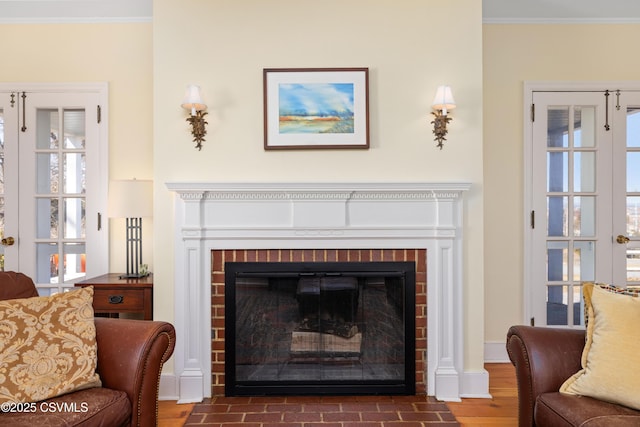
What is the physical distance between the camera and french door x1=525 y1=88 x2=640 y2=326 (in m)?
3.34

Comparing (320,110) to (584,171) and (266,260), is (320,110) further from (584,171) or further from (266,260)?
(584,171)

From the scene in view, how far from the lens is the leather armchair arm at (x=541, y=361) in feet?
5.97

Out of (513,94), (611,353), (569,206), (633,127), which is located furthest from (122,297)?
(633,127)

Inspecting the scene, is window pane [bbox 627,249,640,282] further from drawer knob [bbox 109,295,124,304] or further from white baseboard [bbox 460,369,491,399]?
drawer knob [bbox 109,295,124,304]

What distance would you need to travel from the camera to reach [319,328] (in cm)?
274

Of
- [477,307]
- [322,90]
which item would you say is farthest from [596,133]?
[322,90]

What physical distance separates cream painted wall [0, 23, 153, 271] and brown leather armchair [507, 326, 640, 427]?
8.29 ft

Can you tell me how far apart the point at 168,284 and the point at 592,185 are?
3.14 m

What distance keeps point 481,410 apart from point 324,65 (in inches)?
89.2

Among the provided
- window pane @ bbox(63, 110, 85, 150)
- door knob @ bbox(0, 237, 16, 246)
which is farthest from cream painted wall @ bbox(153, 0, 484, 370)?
door knob @ bbox(0, 237, 16, 246)

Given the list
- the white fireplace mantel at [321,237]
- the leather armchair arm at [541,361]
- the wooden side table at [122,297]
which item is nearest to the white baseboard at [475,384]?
the white fireplace mantel at [321,237]

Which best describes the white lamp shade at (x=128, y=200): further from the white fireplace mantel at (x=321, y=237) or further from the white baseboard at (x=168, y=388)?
the white baseboard at (x=168, y=388)

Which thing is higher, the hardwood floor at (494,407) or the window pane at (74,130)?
the window pane at (74,130)

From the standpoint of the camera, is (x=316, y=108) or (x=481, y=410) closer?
(x=481, y=410)
